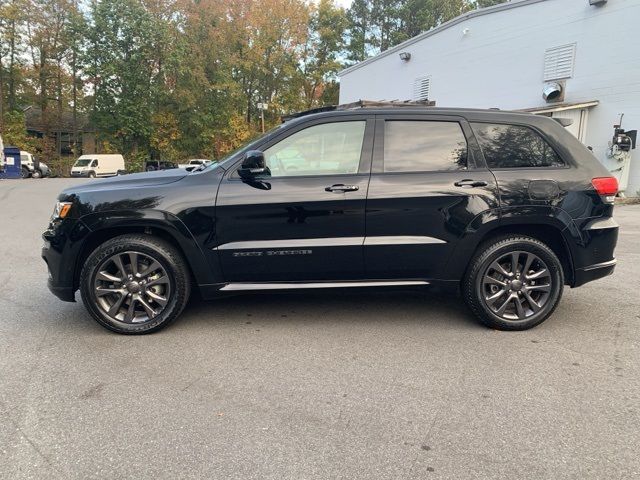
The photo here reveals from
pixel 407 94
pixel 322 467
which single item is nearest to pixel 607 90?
pixel 407 94

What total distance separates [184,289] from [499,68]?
57.6 feet

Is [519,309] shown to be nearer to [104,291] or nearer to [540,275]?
[540,275]

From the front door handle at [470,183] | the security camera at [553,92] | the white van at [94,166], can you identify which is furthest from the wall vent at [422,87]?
the white van at [94,166]

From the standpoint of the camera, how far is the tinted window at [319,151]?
4.04 metres

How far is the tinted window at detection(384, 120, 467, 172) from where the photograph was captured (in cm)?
408

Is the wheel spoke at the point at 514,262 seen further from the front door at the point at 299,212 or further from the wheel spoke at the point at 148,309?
the wheel spoke at the point at 148,309

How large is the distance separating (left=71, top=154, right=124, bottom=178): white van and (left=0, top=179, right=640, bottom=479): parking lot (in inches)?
1356

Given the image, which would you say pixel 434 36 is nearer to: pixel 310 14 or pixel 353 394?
pixel 353 394

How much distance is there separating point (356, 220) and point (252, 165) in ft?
3.12

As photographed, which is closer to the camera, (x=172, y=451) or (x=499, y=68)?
(x=172, y=451)

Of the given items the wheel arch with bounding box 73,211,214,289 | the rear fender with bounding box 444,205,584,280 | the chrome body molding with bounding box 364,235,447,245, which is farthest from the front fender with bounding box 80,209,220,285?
the rear fender with bounding box 444,205,584,280

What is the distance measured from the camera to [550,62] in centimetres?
1627

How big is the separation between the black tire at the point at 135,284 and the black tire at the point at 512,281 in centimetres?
246

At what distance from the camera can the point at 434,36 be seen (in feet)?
69.4
